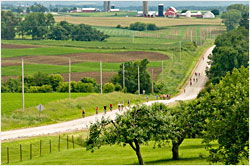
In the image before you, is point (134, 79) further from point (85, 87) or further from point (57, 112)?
point (57, 112)

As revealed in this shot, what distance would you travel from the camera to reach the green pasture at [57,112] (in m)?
85.3

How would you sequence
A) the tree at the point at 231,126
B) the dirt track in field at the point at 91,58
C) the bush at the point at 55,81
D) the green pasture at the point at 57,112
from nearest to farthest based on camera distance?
the tree at the point at 231,126
the green pasture at the point at 57,112
the bush at the point at 55,81
the dirt track in field at the point at 91,58

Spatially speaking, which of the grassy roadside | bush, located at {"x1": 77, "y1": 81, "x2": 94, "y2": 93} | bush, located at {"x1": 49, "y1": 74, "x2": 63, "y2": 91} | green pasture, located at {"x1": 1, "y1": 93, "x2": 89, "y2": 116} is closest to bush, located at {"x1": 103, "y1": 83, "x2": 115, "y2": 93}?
bush, located at {"x1": 77, "y1": 81, "x2": 94, "y2": 93}

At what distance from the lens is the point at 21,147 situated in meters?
62.0

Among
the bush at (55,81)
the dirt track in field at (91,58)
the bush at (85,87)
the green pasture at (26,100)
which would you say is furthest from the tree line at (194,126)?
the dirt track in field at (91,58)

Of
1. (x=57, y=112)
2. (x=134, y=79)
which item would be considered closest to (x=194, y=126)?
(x=57, y=112)

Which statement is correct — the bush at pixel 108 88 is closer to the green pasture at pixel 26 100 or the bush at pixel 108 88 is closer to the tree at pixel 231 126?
the green pasture at pixel 26 100

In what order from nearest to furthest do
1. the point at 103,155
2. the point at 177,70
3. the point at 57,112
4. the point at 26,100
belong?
the point at 103,155 → the point at 57,112 → the point at 26,100 → the point at 177,70

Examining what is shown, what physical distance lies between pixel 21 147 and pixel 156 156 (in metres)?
15.9

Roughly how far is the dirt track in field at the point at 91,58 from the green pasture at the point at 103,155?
10597 centimetres

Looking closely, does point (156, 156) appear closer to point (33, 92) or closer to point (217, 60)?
point (33, 92)

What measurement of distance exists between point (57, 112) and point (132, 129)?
5227cm

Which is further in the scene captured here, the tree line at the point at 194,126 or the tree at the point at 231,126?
the tree line at the point at 194,126

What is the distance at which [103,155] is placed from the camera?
54156 mm
